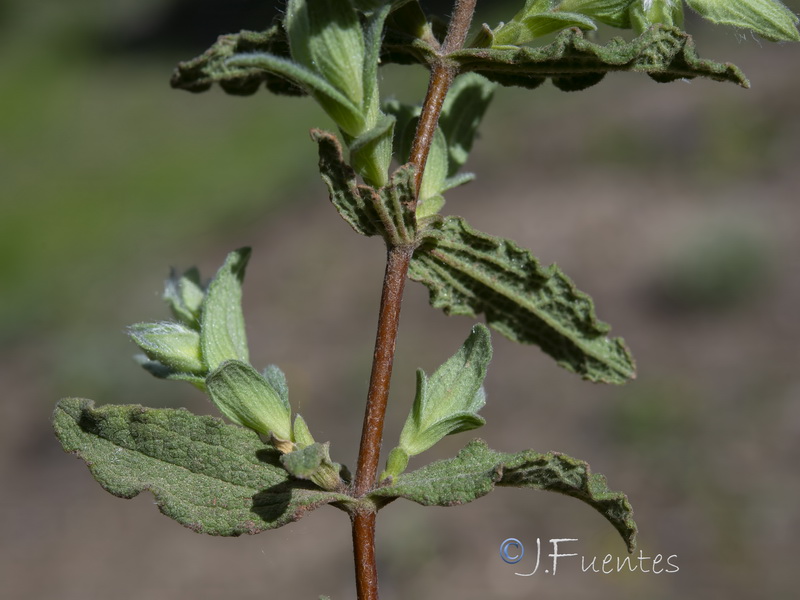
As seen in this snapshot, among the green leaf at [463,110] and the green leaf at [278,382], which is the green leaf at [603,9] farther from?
the green leaf at [278,382]

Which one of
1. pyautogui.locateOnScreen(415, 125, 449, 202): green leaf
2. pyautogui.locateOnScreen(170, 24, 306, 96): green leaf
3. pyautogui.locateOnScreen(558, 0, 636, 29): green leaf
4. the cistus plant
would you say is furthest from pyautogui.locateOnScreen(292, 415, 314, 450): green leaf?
pyautogui.locateOnScreen(558, 0, 636, 29): green leaf

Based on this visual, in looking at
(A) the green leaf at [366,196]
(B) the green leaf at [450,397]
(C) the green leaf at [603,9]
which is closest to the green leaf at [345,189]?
(A) the green leaf at [366,196]

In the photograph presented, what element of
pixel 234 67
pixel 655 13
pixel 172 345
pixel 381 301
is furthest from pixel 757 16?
pixel 172 345

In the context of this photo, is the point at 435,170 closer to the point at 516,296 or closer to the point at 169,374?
the point at 516,296

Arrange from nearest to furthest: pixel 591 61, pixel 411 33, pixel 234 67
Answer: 1. pixel 591 61
2. pixel 411 33
3. pixel 234 67

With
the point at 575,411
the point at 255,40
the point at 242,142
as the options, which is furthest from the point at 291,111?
the point at 255,40

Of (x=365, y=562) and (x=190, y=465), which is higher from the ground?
(x=190, y=465)

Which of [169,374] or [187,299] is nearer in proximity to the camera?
[169,374]
